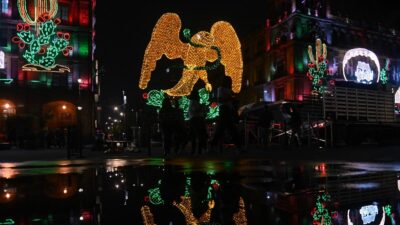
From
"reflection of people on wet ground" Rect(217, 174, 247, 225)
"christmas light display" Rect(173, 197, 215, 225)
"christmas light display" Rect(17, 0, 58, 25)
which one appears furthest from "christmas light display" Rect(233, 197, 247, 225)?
"christmas light display" Rect(17, 0, 58, 25)

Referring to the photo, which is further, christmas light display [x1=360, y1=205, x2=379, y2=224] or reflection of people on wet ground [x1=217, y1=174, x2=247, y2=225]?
reflection of people on wet ground [x1=217, y1=174, x2=247, y2=225]

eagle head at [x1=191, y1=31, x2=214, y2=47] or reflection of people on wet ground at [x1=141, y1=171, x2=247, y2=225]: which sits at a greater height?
eagle head at [x1=191, y1=31, x2=214, y2=47]

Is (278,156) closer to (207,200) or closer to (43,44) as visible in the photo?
(207,200)

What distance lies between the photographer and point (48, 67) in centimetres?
3828

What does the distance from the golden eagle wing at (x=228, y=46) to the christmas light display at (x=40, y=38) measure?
722 inches

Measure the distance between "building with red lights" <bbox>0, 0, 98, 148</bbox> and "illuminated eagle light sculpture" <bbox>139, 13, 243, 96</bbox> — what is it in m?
13.1

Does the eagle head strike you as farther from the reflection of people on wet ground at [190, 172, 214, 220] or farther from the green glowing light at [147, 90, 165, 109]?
the reflection of people on wet ground at [190, 172, 214, 220]

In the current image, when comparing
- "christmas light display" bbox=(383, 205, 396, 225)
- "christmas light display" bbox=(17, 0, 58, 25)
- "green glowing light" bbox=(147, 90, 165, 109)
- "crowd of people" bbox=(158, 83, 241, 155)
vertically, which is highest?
"christmas light display" bbox=(17, 0, 58, 25)

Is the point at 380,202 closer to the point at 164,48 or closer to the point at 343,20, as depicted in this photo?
the point at 164,48

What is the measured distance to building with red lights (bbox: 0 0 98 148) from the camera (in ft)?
125

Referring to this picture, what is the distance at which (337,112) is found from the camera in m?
18.7

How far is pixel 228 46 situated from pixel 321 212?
957 inches

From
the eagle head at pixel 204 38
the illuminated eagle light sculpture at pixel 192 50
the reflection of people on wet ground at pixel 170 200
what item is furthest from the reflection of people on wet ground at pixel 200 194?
the eagle head at pixel 204 38

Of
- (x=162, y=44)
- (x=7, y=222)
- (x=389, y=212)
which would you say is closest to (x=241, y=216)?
(x=389, y=212)
